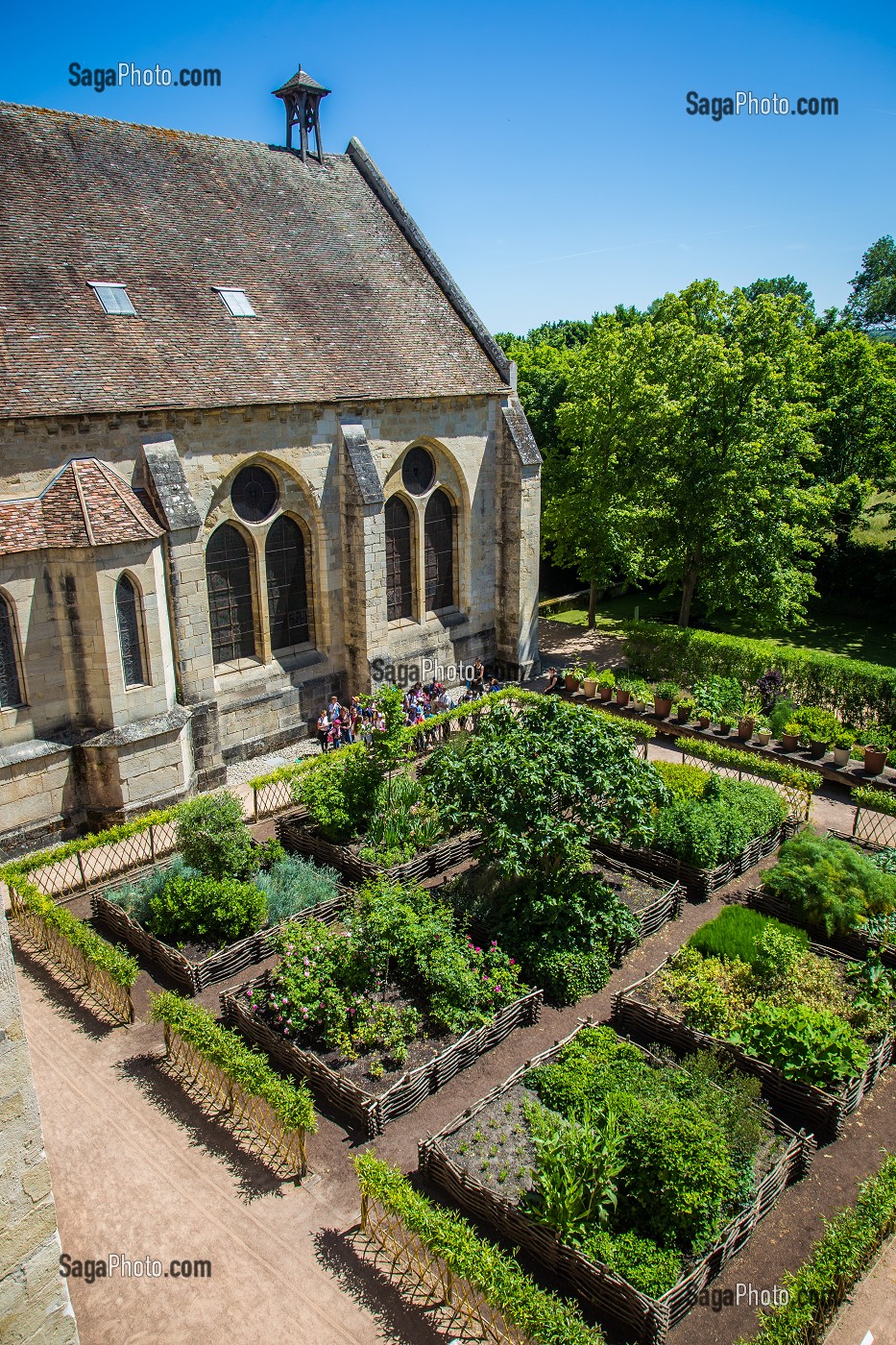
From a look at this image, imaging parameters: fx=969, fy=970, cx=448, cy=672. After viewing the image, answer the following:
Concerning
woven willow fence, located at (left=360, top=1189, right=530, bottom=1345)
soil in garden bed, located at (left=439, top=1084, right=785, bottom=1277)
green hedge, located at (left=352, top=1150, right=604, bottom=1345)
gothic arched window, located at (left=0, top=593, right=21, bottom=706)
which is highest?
gothic arched window, located at (left=0, top=593, right=21, bottom=706)

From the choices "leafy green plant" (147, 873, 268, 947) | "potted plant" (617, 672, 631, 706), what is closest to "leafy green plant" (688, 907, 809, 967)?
"leafy green plant" (147, 873, 268, 947)

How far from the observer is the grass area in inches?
1384

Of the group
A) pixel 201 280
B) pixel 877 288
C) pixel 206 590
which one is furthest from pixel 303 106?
pixel 877 288

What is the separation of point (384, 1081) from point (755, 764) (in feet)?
44.4

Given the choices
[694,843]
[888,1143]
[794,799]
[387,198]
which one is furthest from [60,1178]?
[387,198]

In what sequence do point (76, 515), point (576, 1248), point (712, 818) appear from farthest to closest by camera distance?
point (712, 818) < point (76, 515) < point (576, 1248)

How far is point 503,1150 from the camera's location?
12.1 metres

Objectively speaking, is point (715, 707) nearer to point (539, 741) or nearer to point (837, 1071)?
A: point (539, 741)

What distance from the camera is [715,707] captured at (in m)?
26.3

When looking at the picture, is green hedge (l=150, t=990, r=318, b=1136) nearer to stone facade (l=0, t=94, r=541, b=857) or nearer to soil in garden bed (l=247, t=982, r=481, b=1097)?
soil in garden bed (l=247, t=982, r=481, b=1097)

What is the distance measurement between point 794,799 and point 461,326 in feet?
55.2

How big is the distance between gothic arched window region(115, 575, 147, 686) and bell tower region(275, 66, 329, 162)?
16.4m

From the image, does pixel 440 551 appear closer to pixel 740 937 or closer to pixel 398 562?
pixel 398 562

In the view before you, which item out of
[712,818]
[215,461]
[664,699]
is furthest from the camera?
[664,699]
